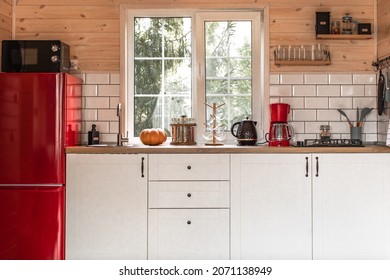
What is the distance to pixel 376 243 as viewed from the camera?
3.21 meters

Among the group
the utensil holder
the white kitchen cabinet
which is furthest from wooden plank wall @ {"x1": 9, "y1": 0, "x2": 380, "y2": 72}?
the white kitchen cabinet

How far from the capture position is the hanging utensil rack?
3.52 meters

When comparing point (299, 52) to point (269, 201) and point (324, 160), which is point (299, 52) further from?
point (269, 201)

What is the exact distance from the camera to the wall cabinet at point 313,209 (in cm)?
320

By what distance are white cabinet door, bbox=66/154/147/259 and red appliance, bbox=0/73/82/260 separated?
11 centimetres

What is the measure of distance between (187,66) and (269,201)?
1.41 metres

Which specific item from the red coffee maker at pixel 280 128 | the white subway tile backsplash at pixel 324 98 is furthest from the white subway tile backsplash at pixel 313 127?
the red coffee maker at pixel 280 128

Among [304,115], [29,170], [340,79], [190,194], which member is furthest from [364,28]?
[29,170]

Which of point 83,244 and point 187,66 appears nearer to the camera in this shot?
point 83,244

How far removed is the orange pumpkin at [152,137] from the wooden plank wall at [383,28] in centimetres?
190

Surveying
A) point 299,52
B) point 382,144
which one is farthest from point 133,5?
point 382,144

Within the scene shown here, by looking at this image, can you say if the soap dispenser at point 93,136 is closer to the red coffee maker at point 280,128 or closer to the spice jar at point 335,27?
the red coffee maker at point 280,128

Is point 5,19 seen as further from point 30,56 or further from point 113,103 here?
point 113,103
